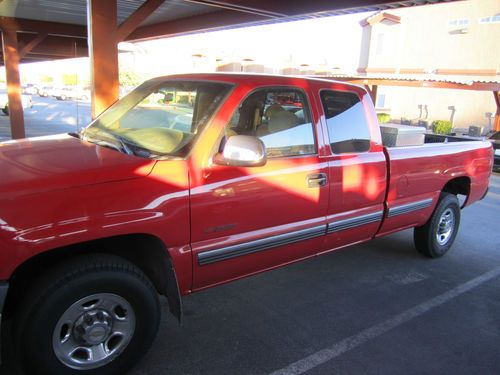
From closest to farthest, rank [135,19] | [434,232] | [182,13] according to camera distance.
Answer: [434,232] < [135,19] < [182,13]

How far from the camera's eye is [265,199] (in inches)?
120

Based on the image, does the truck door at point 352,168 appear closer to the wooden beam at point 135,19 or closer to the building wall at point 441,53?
the wooden beam at point 135,19

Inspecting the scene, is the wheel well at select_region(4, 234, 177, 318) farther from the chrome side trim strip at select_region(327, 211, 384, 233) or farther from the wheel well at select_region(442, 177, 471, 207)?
the wheel well at select_region(442, 177, 471, 207)

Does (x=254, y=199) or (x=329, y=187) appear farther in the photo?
(x=329, y=187)


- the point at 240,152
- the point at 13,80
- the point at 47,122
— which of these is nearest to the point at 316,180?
the point at 240,152

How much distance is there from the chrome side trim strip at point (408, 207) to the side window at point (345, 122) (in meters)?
0.73

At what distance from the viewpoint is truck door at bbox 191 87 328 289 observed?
2.82m

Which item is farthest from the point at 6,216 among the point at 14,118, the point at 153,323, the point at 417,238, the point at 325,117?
the point at 14,118

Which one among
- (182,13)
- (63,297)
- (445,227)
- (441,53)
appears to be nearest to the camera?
(63,297)

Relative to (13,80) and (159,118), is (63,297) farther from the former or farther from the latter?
(13,80)

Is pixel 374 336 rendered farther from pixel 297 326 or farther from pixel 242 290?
pixel 242 290

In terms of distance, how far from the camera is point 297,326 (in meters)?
3.39

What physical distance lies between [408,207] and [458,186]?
137 cm

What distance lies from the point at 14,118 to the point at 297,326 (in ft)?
37.9
